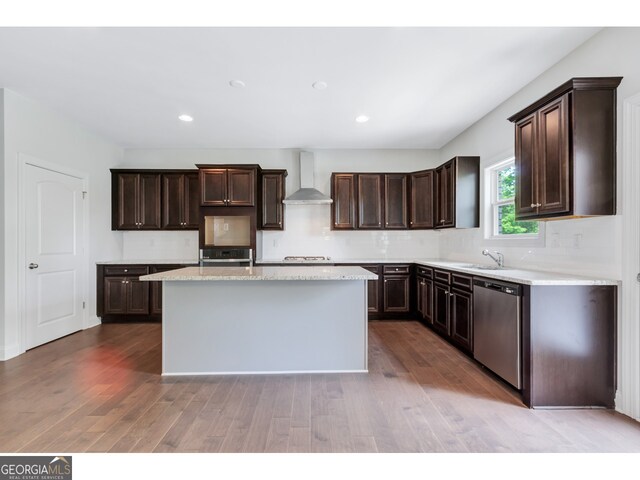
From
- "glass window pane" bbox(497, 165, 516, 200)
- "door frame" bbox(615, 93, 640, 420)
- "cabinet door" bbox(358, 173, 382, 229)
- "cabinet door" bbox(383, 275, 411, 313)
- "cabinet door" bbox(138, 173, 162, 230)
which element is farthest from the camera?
"cabinet door" bbox(358, 173, 382, 229)

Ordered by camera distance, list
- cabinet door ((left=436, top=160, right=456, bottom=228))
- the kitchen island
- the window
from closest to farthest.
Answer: the kitchen island → the window → cabinet door ((left=436, top=160, right=456, bottom=228))

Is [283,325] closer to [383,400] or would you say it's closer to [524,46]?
[383,400]

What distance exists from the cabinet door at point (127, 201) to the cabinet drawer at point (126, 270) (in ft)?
2.27

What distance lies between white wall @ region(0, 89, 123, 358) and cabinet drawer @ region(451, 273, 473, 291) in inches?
187

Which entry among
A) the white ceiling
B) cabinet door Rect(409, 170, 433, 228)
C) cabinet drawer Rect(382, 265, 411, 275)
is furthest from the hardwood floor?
the white ceiling

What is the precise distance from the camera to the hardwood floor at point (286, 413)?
1.86m

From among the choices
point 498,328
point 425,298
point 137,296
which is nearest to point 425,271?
point 425,298

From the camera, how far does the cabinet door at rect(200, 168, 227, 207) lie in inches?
188

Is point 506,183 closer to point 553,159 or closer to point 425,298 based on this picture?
point 553,159

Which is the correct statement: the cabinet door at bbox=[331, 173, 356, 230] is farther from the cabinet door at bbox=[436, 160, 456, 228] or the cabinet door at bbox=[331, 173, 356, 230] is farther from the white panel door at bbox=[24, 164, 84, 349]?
the white panel door at bbox=[24, 164, 84, 349]

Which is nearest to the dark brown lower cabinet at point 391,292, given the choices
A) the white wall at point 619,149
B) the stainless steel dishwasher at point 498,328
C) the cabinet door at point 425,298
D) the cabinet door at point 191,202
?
the cabinet door at point 425,298

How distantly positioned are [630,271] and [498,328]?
3.11ft

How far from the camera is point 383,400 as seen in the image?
237 cm

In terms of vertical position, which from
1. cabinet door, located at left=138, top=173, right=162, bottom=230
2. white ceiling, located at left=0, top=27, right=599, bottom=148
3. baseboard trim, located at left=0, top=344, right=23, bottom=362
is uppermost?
white ceiling, located at left=0, top=27, right=599, bottom=148
